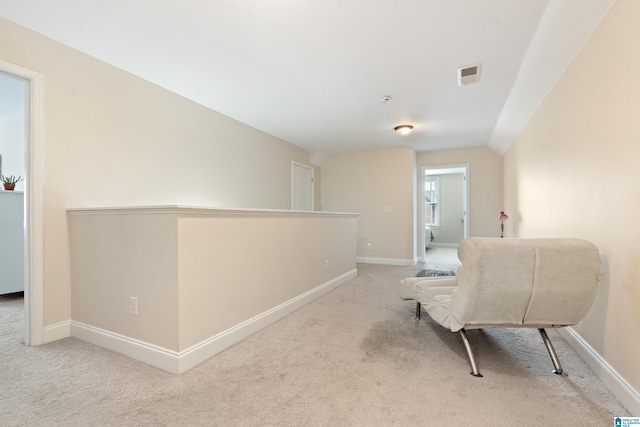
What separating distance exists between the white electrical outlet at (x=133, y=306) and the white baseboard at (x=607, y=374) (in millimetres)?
2883

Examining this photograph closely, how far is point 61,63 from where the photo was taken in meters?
2.33

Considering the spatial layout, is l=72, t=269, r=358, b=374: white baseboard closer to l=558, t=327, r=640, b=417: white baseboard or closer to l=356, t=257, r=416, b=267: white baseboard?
l=558, t=327, r=640, b=417: white baseboard

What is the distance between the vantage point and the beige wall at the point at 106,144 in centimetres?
225

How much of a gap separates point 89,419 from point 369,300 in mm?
2629

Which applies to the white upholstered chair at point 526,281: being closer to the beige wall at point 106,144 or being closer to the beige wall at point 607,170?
the beige wall at point 607,170

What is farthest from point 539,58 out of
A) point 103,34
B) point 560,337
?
point 103,34

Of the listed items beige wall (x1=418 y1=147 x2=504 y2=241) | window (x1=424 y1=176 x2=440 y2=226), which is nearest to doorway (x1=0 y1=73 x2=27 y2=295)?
beige wall (x1=418 y1=147 x2=504 y2=241)

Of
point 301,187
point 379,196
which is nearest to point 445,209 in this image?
point 379,196

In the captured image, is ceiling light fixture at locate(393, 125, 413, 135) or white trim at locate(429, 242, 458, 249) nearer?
ceiling light fixture at locate(393, 125, 413, 135)

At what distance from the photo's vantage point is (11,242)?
131 inches

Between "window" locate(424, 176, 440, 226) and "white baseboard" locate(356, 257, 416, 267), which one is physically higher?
"window" locate(424, 176, 440, 226)

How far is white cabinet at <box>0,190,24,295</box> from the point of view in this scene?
3.28 m

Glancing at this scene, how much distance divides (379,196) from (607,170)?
438 cm

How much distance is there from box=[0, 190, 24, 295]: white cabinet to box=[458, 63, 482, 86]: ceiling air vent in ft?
16.7
